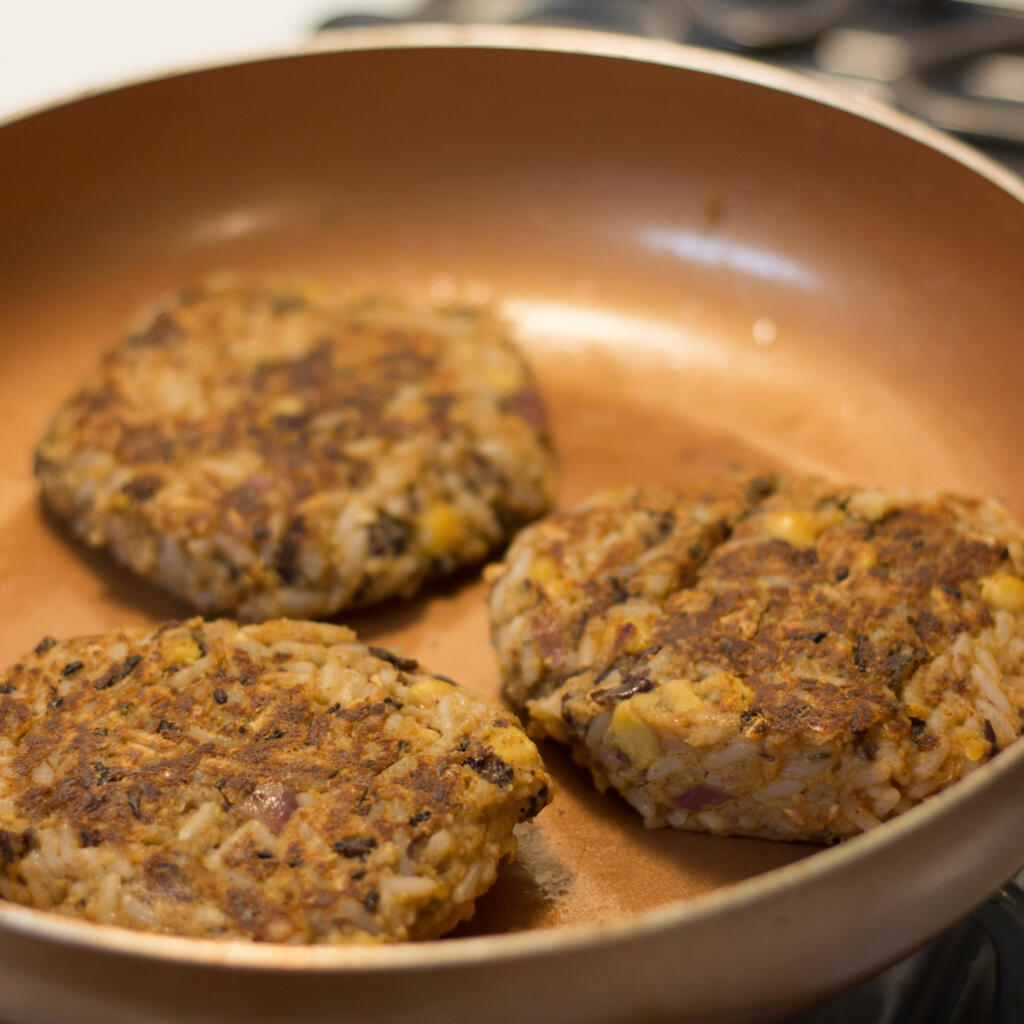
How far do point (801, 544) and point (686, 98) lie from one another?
1172 mm

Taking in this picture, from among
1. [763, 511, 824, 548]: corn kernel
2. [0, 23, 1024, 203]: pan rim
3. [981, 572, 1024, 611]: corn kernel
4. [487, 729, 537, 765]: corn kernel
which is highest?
[0, 23, 1024, 203]: pan rim

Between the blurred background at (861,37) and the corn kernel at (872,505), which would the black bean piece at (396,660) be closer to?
the corn kernel at (872,505)

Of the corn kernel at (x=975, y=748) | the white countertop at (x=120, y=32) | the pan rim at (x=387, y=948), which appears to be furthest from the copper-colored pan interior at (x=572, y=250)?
the white countertop at (x=120, y=32)

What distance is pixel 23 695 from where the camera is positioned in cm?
158

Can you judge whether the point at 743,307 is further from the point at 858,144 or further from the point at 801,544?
the point at 801,544

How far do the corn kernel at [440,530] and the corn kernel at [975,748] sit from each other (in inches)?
32.8

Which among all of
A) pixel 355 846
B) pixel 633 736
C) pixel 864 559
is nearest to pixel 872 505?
pixel 864 559

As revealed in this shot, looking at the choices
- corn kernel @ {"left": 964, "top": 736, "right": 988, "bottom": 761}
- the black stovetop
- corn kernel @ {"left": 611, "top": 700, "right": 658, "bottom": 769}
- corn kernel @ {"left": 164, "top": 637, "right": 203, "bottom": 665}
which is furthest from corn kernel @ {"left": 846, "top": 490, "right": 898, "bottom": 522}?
the black stovetop

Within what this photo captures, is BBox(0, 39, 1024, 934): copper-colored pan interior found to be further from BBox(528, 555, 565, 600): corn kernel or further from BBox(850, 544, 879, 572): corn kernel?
BBox(850, 544, 879, 572): corn kernel

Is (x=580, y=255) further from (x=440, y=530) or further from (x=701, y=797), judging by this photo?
(x=701, y=797)

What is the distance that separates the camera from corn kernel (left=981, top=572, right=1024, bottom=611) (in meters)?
1.62

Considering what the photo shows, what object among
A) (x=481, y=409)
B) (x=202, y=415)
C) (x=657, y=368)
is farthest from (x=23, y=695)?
(x=657, y=368)

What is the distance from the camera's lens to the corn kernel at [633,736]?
1.51 m

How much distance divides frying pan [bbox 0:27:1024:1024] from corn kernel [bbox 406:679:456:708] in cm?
24
